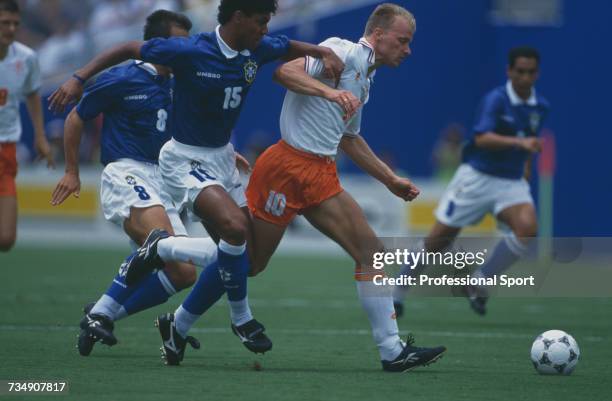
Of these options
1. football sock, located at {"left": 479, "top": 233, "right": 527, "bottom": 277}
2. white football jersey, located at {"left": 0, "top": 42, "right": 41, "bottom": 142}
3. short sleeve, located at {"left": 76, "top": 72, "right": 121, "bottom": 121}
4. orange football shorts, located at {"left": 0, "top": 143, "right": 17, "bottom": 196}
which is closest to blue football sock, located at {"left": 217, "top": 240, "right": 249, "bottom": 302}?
short sleeve, located at {"left": 76, "top": 72, "right": 121, "bottom": 121}

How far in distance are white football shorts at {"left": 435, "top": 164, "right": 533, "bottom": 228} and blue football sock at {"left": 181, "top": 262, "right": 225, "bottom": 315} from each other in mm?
4592

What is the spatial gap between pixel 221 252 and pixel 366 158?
4.00ft

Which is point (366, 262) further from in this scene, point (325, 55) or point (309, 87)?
point (325, 55)

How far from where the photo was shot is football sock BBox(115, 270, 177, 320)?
840 centimetres

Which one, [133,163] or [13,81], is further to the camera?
[13,81]

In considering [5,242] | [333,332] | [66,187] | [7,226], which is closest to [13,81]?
[7,226]

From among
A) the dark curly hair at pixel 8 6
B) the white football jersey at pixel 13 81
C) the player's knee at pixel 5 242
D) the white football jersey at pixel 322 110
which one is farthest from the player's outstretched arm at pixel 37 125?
the white football jersey at pixel 322 110

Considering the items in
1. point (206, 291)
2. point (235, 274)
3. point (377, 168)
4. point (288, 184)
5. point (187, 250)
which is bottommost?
point (206, 291)

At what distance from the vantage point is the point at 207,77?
7594 millimetres

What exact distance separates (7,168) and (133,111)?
111 inches

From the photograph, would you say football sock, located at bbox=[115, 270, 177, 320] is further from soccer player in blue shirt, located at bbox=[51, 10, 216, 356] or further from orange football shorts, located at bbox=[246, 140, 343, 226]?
orange football shorts, located at bbox=[246, 140, 343, 226]

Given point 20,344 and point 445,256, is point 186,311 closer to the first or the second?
point 20,344

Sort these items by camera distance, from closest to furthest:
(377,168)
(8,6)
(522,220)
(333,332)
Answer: (377,168), (333,332), (8,6), (522,220)

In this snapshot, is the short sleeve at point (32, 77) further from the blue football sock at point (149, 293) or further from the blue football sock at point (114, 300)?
the blue football sock at point (114, 300)
